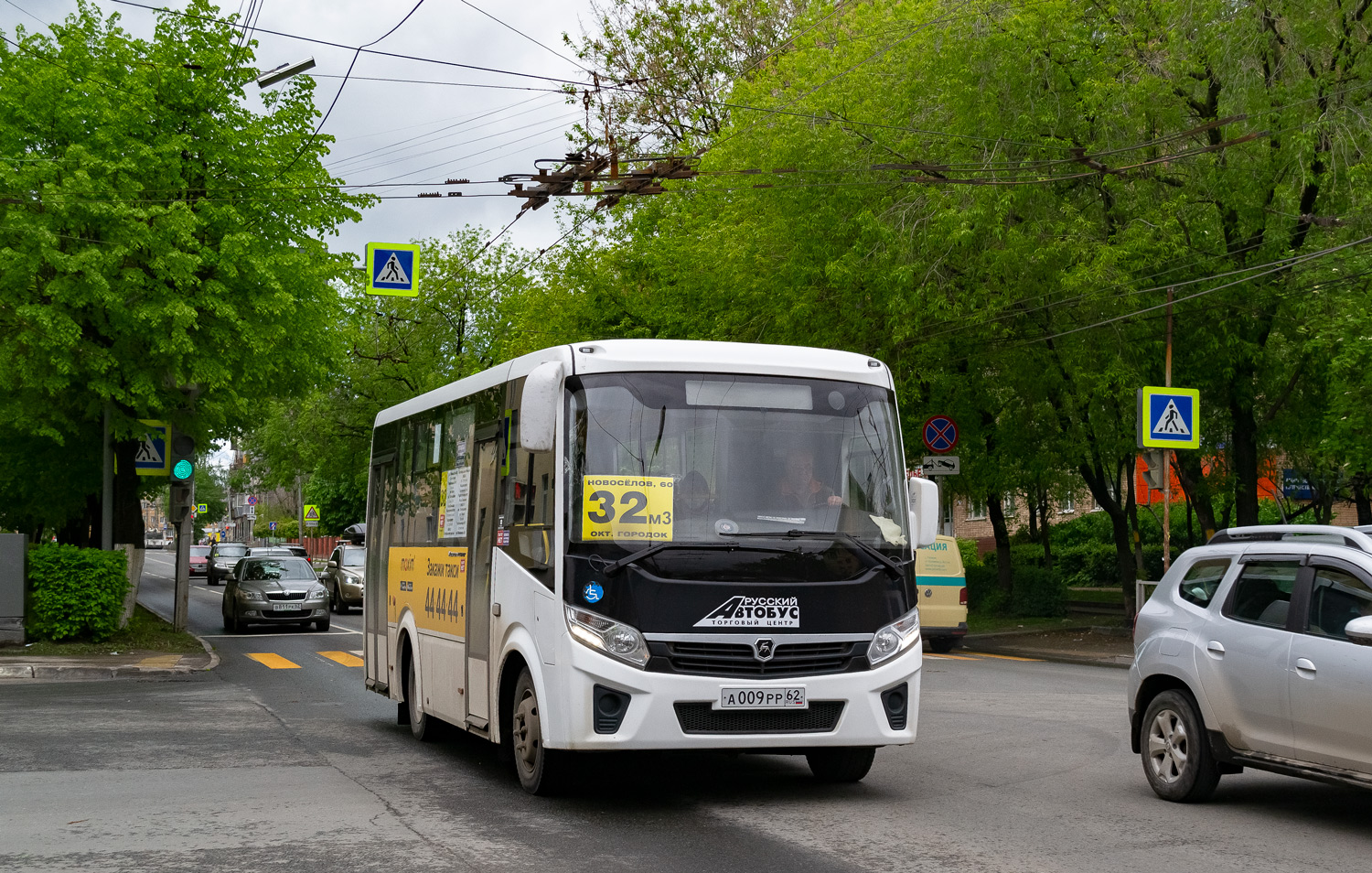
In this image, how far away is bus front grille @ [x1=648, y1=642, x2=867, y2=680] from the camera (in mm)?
8656

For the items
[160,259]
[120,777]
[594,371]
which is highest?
[160,259]

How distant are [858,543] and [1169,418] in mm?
12332

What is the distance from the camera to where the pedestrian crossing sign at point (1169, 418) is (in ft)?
65.7

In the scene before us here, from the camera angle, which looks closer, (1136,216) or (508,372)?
(508,372)

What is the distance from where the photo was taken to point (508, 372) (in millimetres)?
10219

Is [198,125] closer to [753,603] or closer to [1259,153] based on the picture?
[1259,153]

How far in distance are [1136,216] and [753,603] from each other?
15.1 metres

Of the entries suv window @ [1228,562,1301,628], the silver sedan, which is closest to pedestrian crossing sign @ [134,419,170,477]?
the silver sedan

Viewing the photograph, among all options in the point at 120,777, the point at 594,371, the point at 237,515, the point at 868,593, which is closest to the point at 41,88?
the point at 120,777

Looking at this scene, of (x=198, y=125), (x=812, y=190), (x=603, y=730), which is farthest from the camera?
(x=812, y=190)

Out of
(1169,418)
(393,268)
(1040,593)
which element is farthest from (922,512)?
(1040,593)

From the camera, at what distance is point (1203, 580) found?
367 inches

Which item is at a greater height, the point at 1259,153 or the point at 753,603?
the point at 1259,153

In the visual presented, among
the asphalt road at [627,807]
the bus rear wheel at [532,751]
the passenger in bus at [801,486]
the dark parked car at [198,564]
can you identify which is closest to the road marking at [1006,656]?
the asphalt road at [627,807]
